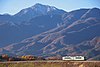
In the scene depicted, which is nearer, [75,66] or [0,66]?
[75,66]

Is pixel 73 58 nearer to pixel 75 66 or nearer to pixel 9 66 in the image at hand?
pixel 75 66

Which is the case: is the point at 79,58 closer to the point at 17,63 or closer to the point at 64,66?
the point at 64,66

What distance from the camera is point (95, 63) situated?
359 ft

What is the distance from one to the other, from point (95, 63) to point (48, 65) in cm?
1958

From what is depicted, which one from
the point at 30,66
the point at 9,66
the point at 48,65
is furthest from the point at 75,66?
the point at 9,66

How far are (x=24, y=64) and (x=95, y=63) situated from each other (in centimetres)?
3045

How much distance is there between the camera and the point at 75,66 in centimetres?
11138

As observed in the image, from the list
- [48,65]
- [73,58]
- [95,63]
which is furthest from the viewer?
[73,58]

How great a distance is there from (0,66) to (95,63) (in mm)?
40093

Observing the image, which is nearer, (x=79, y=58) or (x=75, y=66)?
(x=75, y=66)

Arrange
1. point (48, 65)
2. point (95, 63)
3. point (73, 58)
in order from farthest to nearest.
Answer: point (73, 58) < point (48, 65) < point (95, 63)

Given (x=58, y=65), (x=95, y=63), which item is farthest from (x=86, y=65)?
(x=58, y=65)

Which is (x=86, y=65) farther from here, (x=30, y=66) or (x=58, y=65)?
(x=30, y=66)

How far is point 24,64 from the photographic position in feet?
398
